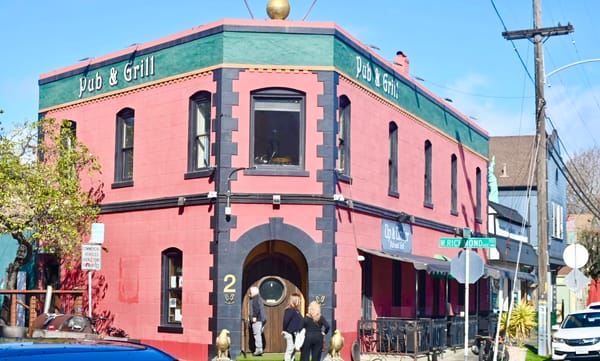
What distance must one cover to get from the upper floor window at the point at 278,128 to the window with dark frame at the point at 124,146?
4171 mm

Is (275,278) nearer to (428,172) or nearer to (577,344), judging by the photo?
(428,172)

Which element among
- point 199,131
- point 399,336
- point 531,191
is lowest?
point 399,336

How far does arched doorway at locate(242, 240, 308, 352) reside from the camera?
20984mm

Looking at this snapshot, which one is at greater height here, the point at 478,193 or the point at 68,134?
the point at 68,134

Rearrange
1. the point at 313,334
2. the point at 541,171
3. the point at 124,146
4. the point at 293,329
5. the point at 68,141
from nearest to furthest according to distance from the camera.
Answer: the point at 313,334 < the point at 293,329 < the point at 124,146 < the point at 68,141 < the point at 541,171

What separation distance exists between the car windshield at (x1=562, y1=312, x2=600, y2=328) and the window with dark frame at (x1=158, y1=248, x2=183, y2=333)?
38.8 feet

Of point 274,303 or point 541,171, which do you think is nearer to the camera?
point 274,303

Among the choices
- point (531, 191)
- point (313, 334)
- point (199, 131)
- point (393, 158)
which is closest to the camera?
point (313, 334)

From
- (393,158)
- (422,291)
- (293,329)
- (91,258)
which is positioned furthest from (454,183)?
(91,258)

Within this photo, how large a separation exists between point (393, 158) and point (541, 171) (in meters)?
5.11

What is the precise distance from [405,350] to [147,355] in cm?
1646

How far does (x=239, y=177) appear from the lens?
20.4 m

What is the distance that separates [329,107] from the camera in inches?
816

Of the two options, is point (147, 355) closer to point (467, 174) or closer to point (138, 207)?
point (138, 207)
